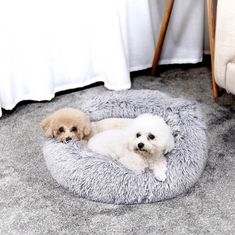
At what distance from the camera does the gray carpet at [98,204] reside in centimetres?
137

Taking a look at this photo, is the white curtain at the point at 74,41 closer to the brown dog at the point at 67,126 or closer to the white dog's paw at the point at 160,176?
the brown dog at the point at 67,126

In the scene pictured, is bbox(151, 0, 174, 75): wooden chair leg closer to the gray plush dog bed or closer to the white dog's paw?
the gray plush dog bed

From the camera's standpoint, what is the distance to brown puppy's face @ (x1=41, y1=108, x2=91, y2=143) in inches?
64.1

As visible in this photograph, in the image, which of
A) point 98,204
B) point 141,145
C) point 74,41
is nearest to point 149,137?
point 141,145

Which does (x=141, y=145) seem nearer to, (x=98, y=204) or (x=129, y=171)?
(x=129, y=171)

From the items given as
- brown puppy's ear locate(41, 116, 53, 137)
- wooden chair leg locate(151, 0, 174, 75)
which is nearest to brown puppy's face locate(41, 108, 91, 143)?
brown puppy's ear locate(41, 116, 53, 137)

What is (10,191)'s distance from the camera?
158 centimetres

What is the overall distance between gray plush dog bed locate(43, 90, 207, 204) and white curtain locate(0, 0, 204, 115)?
60cm

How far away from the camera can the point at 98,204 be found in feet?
4.84

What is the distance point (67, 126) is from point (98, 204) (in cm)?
34

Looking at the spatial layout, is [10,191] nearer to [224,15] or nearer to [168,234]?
[168,234]

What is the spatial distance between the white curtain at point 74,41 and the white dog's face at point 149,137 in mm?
828

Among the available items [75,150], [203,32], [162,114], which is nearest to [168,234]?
[75,150]

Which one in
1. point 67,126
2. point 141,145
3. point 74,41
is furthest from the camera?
point 74,41
